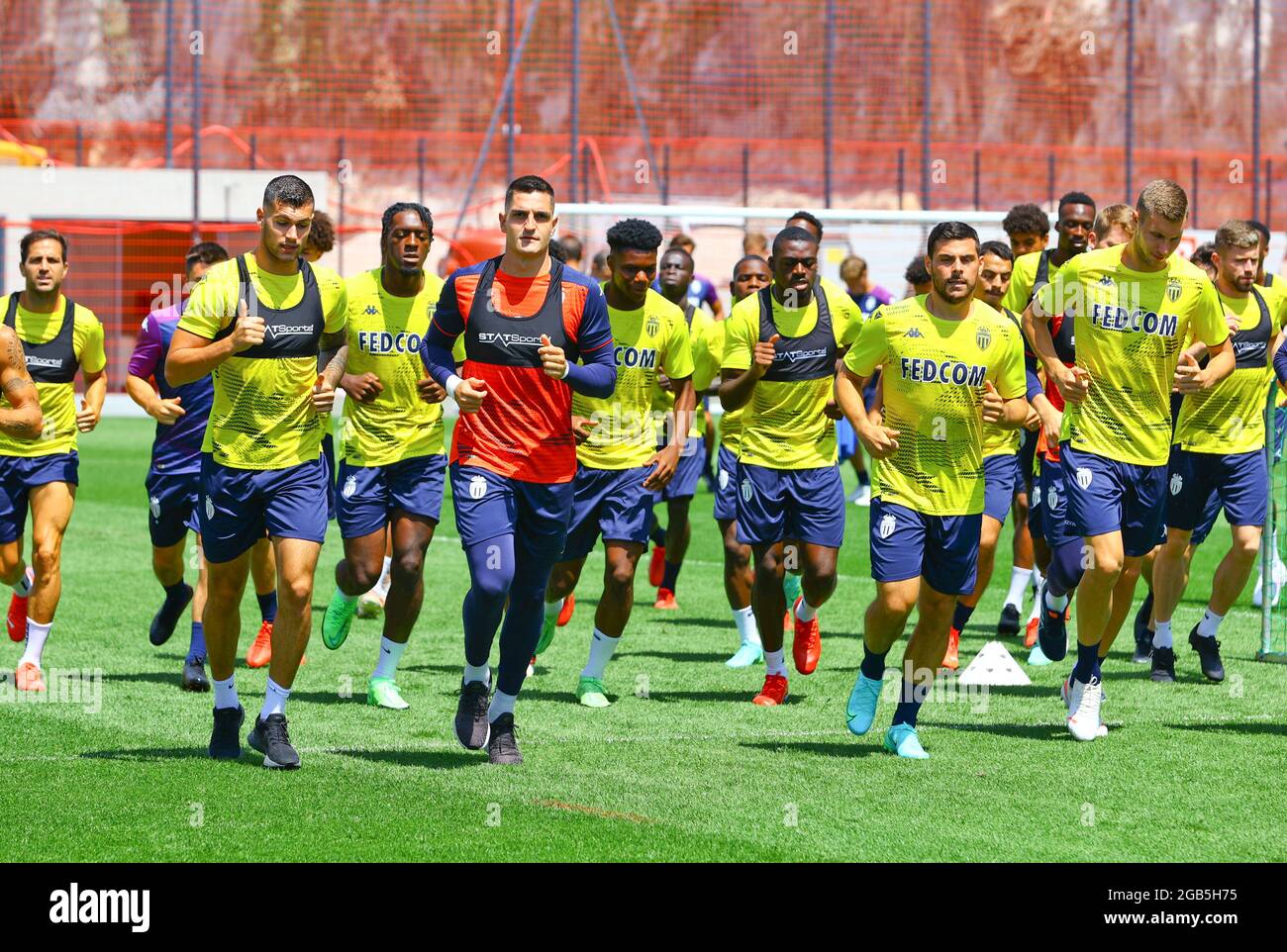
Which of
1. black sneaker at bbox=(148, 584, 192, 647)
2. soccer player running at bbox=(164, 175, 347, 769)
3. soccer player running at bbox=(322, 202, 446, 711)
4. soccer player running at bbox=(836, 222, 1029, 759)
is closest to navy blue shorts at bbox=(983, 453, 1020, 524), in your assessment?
soccer player running at bbox=(836, 222, 1029, 759)

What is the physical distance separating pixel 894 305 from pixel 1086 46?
1580 inches

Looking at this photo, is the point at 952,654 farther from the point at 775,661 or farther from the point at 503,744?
the point at 503,744

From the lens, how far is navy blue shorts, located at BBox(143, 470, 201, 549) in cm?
1014

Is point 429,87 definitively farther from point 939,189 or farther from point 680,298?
point 680,298

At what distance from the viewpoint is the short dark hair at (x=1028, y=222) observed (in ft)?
37.3

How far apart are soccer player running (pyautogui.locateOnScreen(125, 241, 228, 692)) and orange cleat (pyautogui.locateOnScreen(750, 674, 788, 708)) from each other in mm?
2796

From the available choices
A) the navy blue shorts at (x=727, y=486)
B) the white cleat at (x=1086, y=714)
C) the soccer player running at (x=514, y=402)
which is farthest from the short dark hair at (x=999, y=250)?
the soccer player running at (x=514, y=402)

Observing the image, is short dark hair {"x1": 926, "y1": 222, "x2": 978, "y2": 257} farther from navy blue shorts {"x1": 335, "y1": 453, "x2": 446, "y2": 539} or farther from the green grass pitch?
navy blue shorts {"x1": 335, "y1": 453, "x2": 446, "y2": 539}

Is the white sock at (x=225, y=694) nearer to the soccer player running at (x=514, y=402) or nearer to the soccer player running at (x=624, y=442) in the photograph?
the soccer player running at (x=514, y=402)

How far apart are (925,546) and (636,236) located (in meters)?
2.43

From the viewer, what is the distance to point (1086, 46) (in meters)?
45.8

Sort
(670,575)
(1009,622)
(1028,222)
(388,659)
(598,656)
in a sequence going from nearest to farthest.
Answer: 1. (388,659)
2. (598,656)
3. (1028,222)
4. (1009,622)
5. (670,575)

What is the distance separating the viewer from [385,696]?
29.9ft

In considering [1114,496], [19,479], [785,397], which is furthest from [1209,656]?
[19,479]
